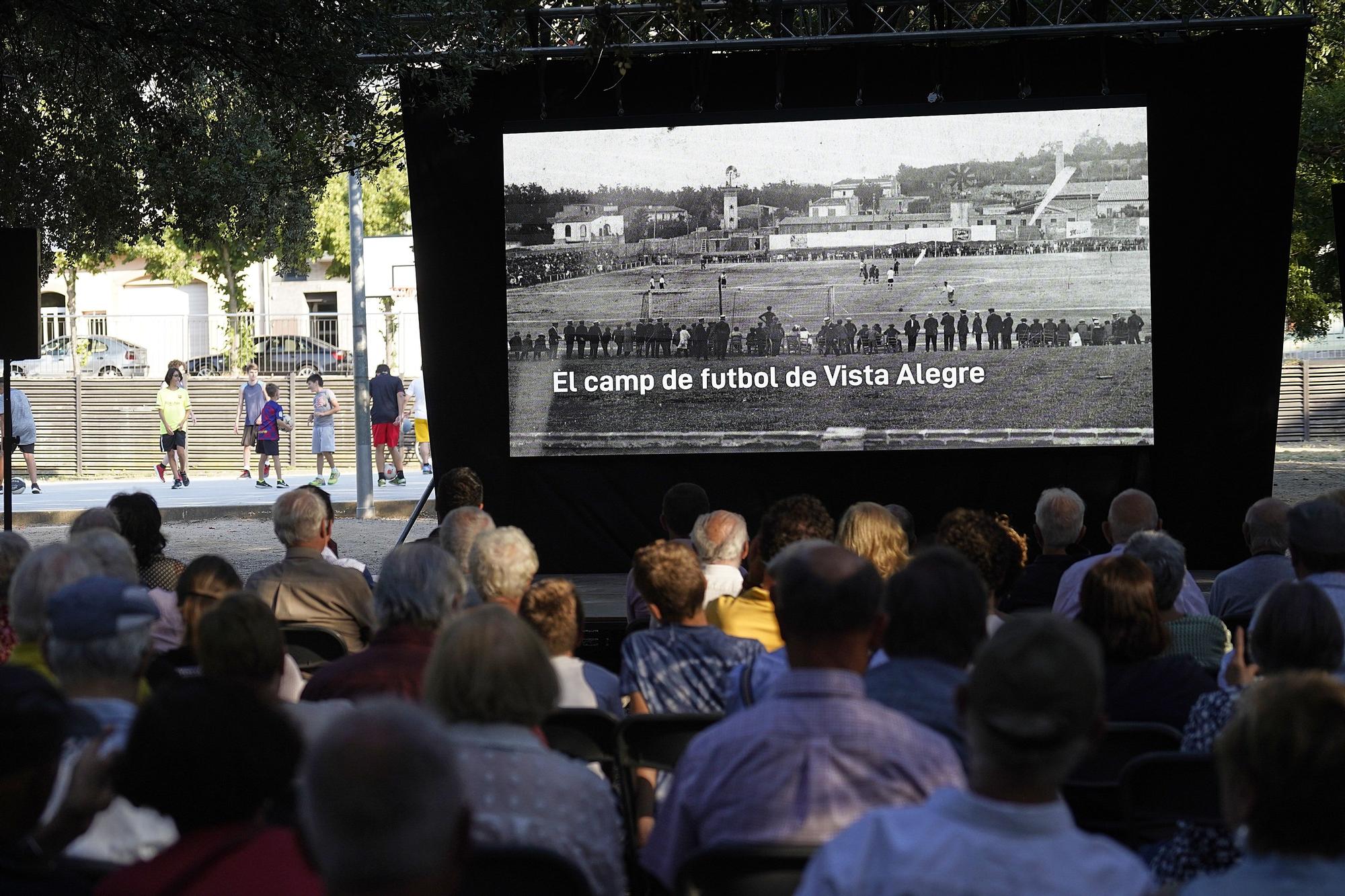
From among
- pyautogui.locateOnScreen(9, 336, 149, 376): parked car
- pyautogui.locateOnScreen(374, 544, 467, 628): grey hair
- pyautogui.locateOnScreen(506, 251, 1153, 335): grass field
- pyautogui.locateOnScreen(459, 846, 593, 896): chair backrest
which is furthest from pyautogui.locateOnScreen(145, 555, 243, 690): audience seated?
pyautogui.locateOnScreen(9, 336, 149, 376): parked car

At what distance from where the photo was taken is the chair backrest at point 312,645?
4.31 m

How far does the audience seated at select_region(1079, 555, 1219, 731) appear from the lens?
337 cm

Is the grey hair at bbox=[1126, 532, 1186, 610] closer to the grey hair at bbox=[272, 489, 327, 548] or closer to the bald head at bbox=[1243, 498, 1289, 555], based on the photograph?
the bald head at bbox=[1243, 498, 1289, 555]

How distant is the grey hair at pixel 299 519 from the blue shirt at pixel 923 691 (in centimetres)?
284

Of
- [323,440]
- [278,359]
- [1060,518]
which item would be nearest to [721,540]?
[1060,518]

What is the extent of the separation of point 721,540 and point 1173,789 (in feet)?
7.48

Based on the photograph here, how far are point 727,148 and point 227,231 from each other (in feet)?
12.0

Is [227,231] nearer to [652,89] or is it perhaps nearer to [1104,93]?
[652,89]

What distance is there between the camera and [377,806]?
153 cm

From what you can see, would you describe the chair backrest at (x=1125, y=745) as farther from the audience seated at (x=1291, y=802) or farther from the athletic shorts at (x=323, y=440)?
the athletic shorts at (x=323, y=440)

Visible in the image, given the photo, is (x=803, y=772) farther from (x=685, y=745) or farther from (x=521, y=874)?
(x=685, y=745)

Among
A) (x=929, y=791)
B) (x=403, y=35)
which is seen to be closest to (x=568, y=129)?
(x=403, y=35)

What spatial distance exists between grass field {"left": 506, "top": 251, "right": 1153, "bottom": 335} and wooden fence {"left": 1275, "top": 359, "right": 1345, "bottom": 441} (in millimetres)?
13185

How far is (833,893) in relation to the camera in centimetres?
178
